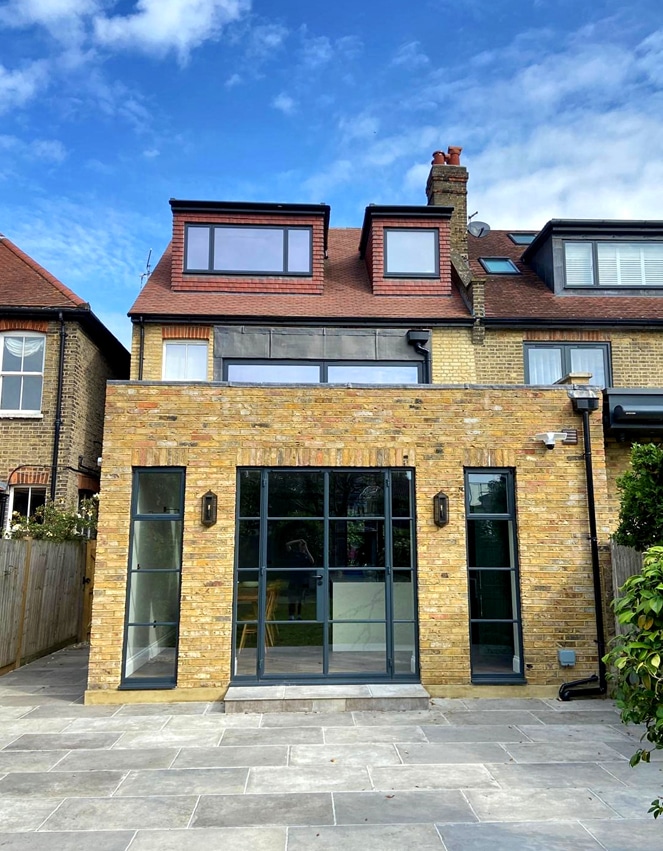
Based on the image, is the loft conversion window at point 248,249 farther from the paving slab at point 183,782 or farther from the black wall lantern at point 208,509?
the paving slab at point 183,782

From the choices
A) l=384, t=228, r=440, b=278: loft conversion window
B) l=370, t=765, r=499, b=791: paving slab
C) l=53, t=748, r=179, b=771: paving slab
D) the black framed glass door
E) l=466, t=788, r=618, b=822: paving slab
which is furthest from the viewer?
l=384, t=228, r=440, b=278: loft conversion window

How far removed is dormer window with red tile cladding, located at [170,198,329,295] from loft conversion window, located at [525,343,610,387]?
15.4 feet

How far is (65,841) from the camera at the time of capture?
14.1 ft

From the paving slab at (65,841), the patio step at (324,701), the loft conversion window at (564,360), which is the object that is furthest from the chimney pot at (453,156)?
the paving slab at (65,841)

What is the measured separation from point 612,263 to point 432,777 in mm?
12600

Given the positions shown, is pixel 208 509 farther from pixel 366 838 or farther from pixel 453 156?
pixel 453 156

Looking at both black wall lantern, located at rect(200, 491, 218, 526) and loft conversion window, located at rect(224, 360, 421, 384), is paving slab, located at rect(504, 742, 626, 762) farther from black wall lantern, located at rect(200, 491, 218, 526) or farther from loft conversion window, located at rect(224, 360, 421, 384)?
loft conversion window, located at rect(224, 360, 421, 384)

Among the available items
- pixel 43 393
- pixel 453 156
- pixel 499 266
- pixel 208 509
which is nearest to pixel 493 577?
pixel 208 509

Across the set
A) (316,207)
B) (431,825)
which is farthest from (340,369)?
(431,825)

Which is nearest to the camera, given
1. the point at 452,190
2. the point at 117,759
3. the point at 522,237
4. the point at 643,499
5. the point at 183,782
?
the point at 183,782

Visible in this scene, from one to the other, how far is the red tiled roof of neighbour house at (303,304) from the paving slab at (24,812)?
913cm

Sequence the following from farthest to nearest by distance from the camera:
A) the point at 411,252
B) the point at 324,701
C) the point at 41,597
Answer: the point at 411,252, the point at 41,597, the point at 324,701

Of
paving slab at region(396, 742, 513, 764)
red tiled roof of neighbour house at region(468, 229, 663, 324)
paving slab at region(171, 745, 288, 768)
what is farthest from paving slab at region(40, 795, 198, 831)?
red tiled roof of neighbour house at region(468, 229, 663, 324)

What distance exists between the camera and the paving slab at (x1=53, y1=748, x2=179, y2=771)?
570 centimetres
